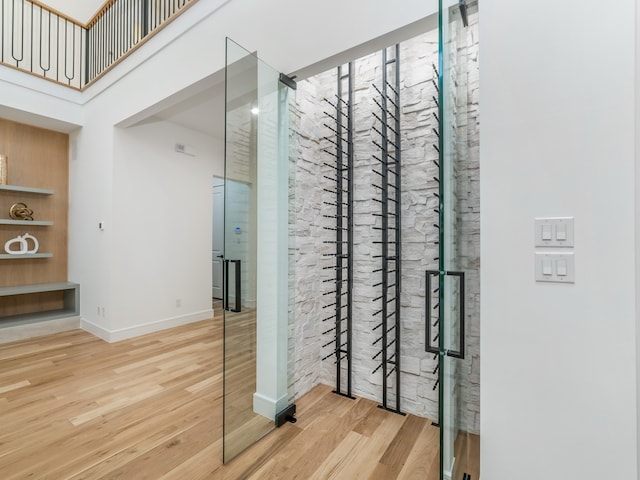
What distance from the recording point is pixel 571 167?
1.09m

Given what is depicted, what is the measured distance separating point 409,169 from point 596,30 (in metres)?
1.09

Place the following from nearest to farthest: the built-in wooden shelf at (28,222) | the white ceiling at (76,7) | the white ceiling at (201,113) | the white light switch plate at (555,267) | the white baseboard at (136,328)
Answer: the white light switch plate at (555,267), the white ceiling at (201,113), the built-in wooden shelf at (28,222), the white baseboard at (136,328), the white ceiling at (76,7)

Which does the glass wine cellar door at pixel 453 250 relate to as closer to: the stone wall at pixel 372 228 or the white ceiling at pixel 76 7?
the stone wall at pixel 372 228

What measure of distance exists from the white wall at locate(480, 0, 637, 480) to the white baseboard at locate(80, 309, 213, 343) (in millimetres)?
3810

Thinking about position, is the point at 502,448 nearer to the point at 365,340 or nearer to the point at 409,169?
the point at 365,340

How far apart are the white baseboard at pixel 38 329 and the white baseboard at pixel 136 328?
123mm

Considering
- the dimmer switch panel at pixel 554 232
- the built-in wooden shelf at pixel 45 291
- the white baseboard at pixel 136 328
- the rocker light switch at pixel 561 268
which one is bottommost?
the white baseboard at pixel 136 328

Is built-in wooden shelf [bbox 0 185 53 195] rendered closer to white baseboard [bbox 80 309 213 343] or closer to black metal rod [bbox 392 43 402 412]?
white baseboard [bbox 80 309 213 343]

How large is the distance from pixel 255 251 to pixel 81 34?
4.61 m

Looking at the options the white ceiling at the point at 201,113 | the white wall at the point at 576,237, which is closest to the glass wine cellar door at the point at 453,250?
the white wall at the point at 576,237

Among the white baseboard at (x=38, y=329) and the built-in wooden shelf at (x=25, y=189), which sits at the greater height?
the built-in wooden shelf at (x=25, y=189)

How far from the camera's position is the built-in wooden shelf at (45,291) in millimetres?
3539

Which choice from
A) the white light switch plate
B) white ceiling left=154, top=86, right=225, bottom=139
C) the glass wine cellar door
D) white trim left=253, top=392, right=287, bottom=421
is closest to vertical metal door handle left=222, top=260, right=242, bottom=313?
white trim left=253, top=392, right=287, bottom=421

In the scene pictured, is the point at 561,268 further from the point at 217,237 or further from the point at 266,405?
the point at 217,237
